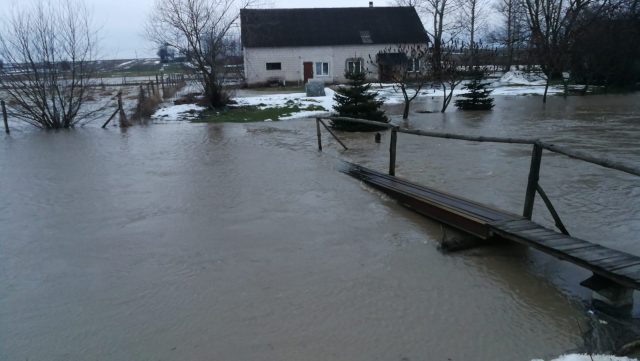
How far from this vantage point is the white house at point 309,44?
39594 mm

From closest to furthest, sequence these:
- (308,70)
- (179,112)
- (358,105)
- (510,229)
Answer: (510,229) < (358,105) < (179,112) < (308,70)

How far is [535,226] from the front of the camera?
18.9 ft

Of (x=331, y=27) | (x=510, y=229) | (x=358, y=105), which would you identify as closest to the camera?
(x=510, y=229)

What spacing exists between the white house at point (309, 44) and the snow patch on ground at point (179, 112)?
54.5 ft

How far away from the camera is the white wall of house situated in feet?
130

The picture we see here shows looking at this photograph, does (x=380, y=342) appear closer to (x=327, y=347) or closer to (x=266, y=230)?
(x=327, y=347)

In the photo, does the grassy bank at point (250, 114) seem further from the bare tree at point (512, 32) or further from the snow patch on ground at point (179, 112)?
the bare tree at point (512, 32)

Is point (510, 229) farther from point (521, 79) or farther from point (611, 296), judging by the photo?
point (521, 79)

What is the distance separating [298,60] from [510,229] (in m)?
35.9

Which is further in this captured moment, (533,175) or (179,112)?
(179,112)

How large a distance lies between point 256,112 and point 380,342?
60.5 feet

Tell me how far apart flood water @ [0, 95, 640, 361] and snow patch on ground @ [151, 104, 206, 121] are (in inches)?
365

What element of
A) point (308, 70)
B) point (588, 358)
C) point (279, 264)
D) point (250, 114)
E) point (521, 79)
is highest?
point (308, 70)

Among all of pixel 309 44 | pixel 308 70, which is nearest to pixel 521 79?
pixel 308 70
